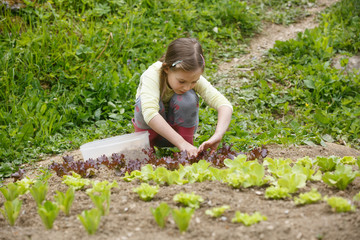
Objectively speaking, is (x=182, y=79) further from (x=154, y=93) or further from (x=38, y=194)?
(x=38, y=194)

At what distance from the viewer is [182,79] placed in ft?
10.9

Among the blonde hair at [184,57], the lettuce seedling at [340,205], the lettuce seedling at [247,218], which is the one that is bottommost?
the lettuce seedling at [247,218]

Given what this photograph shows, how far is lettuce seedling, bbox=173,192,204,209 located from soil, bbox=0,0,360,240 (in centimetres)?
4

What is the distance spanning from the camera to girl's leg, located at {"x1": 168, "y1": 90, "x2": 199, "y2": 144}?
3.59 meters

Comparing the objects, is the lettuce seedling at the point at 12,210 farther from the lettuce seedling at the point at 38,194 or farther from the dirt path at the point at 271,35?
the dirt path at the point at 271,35

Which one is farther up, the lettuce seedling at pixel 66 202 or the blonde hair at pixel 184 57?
the blonde hair at pixel 184 57

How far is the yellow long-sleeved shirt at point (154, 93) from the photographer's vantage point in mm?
3365

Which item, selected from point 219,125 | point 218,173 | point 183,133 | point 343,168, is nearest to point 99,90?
point 183,133

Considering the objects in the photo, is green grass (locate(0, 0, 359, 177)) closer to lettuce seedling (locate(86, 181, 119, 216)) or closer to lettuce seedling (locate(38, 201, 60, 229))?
lettuce seedling (locate(86, 181, 119, 216))

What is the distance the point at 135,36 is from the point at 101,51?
62cm

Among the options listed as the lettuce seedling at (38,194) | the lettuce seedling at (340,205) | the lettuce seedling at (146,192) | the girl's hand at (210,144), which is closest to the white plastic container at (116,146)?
the girl's hand at (210,144)

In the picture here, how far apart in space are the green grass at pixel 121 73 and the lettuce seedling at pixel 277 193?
155cm

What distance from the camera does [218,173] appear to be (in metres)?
2.68

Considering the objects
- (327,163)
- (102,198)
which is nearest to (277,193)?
(327,163)
